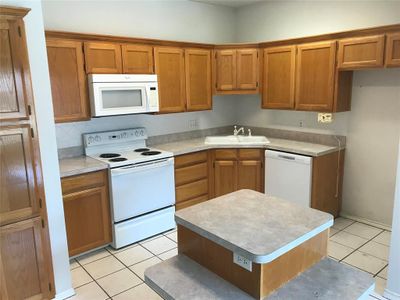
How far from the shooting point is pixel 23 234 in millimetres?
2211

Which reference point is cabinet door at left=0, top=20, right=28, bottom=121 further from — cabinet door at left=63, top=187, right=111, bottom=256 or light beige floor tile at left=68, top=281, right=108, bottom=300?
light beige floor tile at left=68, top=281, right=108, bottom=300

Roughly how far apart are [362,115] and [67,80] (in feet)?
10.4

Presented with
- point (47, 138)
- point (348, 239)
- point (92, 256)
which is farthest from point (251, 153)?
point (47, 138)

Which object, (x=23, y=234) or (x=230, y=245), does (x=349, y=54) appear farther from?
(x=23, y=234)

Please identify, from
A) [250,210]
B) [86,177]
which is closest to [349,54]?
[250,210]

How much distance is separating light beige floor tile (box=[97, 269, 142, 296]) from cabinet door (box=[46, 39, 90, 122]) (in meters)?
1.55

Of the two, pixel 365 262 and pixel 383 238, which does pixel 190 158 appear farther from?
pixel 383 238

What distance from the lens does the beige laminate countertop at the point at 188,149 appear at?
3030mm

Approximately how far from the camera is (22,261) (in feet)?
7.31

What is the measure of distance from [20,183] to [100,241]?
133 cm

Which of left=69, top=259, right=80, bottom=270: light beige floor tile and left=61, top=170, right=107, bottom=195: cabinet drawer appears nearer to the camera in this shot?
left=61, top=170, right=107, bottom=195: cabinet drawer

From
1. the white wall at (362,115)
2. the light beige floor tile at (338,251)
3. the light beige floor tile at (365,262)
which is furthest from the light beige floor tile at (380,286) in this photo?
the white wall at (362,115)

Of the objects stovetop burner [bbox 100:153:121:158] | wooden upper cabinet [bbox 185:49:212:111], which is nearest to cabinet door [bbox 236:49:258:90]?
wooden upper cabinet [bbox 185:49:212:111]

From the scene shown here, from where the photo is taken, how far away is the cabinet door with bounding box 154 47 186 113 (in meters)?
3.72
